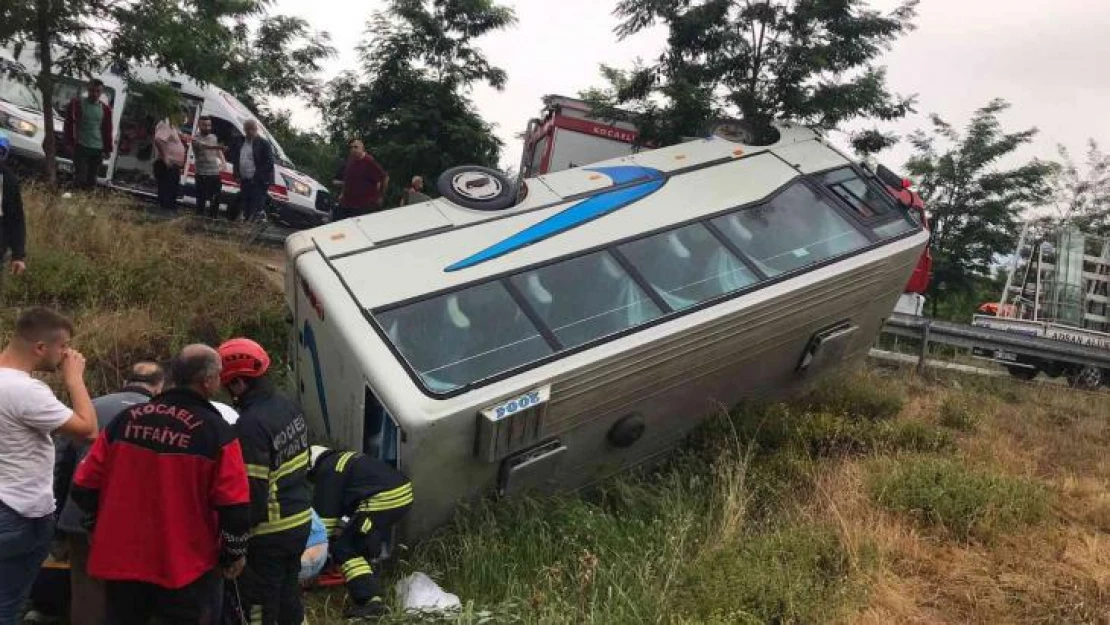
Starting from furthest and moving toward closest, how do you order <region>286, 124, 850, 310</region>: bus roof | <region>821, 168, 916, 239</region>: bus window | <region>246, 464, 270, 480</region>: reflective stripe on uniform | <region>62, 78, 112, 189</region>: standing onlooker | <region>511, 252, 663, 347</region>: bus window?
<region>62, 78, 112, 189</region>: standing onlooker < <region>821, 168, 916, 239</region>: bus window < <region>286, 124, 850, 310</region>: bus roof < <region>511, 252, 663, 347</region>: bus window < <region>246, 464, 270, 480</region>: reflective stripe on uniform

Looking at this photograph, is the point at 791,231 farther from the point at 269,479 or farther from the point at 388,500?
the point at 269,479

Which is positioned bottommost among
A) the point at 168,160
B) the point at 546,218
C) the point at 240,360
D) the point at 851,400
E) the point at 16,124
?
the point at 851,400

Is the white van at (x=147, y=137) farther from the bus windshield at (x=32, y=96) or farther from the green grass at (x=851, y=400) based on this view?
the green grass at (x=851, y=400)

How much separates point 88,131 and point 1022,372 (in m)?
10.8

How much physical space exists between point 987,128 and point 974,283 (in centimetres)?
326

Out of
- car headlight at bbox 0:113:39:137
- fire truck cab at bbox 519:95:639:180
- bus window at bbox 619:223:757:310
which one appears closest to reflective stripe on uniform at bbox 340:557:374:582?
bus window at bbox 619:223:757:310

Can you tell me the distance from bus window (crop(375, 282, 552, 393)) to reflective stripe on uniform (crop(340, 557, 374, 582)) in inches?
33.9

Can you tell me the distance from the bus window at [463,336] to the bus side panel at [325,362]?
0.89 feet

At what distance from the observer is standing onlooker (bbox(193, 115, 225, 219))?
397 inches

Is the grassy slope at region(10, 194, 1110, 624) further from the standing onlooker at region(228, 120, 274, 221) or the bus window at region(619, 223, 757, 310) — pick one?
the standing onlooker at region(228, 120, 274, 221)

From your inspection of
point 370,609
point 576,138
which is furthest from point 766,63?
point 370,609

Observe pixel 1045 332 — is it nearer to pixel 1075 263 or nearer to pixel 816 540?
pixel 1075 263

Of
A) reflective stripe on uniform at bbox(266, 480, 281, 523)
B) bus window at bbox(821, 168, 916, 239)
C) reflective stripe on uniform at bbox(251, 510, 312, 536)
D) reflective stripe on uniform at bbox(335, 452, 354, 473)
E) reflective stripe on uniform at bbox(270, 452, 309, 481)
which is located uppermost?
bus window at bbox(821, 168, 916, 239)

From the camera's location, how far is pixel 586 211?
5727mm
